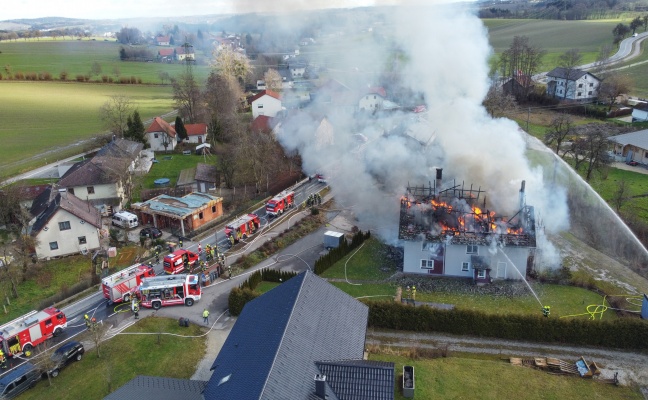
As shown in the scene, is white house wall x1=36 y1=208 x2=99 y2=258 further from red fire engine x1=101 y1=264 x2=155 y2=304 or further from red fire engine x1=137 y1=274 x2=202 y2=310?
red fire engine x1=137 y1=274 x2=202 y2=310

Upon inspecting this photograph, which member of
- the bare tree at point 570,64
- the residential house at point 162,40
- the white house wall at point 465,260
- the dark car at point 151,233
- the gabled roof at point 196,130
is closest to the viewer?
the white house wall at point 465,260

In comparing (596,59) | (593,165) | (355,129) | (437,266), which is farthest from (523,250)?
(596,59)

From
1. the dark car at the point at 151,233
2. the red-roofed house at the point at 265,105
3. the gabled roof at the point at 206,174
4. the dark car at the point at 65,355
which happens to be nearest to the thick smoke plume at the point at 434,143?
the gabled roof at the point at 206,174

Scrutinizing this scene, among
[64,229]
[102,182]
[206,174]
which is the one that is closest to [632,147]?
[206,174]

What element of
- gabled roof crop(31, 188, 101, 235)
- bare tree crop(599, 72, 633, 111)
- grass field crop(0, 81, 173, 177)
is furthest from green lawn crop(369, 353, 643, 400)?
bare tree crop(599, 72, 633, 111)

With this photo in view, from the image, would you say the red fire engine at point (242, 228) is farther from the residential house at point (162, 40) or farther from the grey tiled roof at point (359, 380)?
the residential house at point (162, 40)

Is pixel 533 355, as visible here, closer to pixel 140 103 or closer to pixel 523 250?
pixel 523 250
